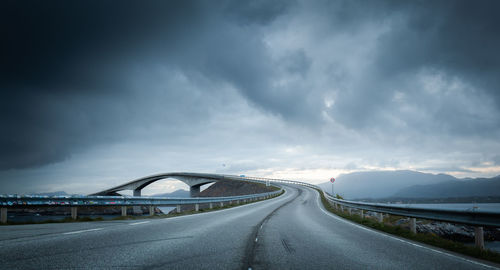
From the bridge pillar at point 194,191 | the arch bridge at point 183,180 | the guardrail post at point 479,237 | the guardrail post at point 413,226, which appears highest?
the guardrail post at point 479,237

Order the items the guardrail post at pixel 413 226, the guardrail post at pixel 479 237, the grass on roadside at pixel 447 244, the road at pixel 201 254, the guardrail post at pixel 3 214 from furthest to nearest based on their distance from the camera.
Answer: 1. the guardrail post at pixel 3 214
2. the guardrail post at pixel 413 226
3. the guardrail post at pixel 479 237
4. the grass on roadside at pixel 447 244
5. the road at pixel 201 254

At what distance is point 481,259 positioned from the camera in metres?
6.13

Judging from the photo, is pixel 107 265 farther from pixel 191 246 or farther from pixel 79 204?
pixel 79 204

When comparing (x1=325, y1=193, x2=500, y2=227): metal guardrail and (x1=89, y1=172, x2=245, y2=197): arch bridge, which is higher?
(x1=325, y1=193, x2=500, y2=227): metal guardrail

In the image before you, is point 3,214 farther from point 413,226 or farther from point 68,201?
point 413,226

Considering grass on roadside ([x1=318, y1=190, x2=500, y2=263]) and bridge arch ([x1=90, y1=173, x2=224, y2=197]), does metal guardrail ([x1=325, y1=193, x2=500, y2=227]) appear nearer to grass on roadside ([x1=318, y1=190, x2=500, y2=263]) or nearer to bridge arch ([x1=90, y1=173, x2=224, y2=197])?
grass on roadside ([x1=318, y1=190, x2=500, y2=263])

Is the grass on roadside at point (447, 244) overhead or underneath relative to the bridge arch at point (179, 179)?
overhead

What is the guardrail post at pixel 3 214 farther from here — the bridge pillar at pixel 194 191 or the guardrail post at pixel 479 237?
the bridge pillar at pixel 194 191

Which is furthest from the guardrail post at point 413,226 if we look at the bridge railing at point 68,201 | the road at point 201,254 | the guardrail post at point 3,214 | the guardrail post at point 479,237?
the guardrail post at point 3,214

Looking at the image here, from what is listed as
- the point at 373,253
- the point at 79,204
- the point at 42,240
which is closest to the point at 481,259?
the point at 373,253

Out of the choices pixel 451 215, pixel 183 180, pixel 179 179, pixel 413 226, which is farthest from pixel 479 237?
pixel 179 179

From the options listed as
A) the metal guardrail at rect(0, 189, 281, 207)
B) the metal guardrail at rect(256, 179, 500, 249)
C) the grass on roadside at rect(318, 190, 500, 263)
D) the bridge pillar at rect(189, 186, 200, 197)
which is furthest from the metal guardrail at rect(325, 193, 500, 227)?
the bridge pillar at rect(189, 186, 200, 197)

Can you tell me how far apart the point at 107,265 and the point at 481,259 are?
25.5 feet

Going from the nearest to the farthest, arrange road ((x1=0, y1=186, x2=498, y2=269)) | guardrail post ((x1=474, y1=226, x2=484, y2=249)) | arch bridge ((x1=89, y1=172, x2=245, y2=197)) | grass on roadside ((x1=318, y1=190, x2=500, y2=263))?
road ((x1=0, y1=186, x2=498, y2=269)), grass on roadside ((x1=318, y1=190, x2=500, y2=263)), guardrail post ((x1=474, y1=226, x2=484, y2=249)), arch bridge ((x1=89, y1=172, x2=245, y2=197))
